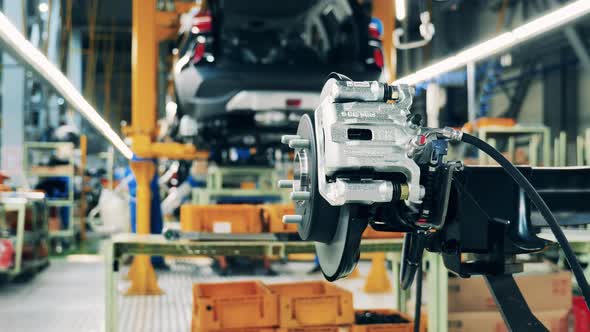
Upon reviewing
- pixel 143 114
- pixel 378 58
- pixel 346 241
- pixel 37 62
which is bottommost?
pixel 346 241

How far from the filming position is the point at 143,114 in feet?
17.6

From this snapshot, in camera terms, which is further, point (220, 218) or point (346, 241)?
point (220, 218)

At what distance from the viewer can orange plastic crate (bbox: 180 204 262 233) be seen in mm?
3750

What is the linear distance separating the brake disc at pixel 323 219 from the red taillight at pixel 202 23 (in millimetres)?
3726

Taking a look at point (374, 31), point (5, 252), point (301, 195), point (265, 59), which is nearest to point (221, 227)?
point (265, 59)

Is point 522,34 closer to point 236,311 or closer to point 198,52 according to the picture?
point 236,311

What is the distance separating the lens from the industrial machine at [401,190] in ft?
3.83

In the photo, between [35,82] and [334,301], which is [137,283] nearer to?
[334,301]

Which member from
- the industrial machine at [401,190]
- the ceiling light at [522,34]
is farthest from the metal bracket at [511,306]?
the ceiling light at [522,34]

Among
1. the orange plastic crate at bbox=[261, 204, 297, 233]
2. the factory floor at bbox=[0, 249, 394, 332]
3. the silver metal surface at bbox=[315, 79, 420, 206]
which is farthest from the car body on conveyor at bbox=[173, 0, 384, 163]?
the silver metal surface at bbox=[315, 79, 420, 206]

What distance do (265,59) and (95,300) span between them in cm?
252

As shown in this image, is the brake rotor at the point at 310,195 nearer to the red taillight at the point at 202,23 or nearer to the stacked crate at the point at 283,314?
the stacked crate at the point at 283,314

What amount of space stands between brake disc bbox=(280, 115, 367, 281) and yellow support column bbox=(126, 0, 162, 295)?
4.24 meters

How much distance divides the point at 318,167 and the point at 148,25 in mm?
4538
